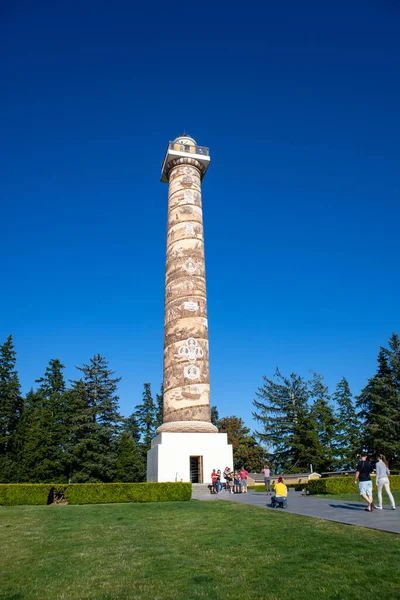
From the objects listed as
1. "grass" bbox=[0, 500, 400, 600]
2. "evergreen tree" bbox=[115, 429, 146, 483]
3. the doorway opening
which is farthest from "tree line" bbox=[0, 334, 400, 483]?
"grass" bbox=[0, 500, 400, 600]

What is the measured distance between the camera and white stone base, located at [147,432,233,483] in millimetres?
19703

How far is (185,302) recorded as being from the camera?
22500 millimetres

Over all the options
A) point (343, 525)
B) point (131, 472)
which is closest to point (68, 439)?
point (131, 472)

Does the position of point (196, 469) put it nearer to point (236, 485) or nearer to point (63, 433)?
point (236, 485)

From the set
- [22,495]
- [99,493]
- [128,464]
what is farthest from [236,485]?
[128,464]

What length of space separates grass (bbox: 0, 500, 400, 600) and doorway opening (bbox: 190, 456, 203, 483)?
426 inches

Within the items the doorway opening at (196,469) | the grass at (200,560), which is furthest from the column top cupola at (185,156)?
the grass at (200,560)

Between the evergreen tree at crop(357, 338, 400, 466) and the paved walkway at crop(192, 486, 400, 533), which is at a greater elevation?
the evergreen tree at crop(357, 338, 400, 466)

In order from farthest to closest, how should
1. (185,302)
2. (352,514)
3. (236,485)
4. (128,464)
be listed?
1. (128,464)
2. (185,302)
3. (236,485)
4. (352,514)

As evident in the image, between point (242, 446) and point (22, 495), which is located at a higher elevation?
point (242, 446)

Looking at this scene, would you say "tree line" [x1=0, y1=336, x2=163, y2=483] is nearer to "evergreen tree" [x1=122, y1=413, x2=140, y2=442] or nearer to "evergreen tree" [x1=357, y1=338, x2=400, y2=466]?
"evergreen tree" [x1=122, y1=413, x2=140, y2=442]

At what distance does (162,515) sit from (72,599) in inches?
262

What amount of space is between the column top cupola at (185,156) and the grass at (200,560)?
20.9m

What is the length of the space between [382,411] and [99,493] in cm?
2546
